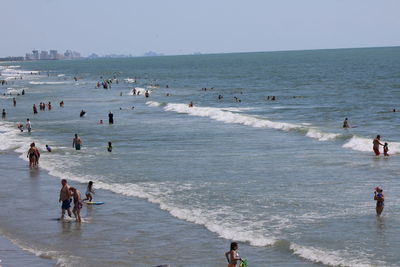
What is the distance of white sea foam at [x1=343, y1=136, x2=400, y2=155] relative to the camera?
→ 33.3 metres

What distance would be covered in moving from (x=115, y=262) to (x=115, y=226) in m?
3.43

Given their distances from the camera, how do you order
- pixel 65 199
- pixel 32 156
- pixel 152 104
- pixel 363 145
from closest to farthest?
pixel 65 199 < pixel 32 156 < pixel 363 145 < pixel 152 104

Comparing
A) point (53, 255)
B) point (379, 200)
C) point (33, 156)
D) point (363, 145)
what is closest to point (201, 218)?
point (53, 255)

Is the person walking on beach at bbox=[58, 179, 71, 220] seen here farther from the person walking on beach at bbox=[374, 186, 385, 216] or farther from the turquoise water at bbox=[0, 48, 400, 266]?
the person walking on beach at bbox=[374, 186, 385, 216]

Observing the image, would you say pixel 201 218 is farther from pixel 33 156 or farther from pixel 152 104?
pixel 152 104

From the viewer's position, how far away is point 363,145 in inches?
1367

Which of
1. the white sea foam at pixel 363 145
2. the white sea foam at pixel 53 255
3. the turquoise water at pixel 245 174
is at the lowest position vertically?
the white sea foam at pixel 53 255

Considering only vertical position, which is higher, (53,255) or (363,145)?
(363,145)

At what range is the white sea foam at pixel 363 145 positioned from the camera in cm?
3328

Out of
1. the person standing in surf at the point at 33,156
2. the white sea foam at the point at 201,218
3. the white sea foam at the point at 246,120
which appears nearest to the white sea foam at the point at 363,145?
the white sea foam at the point at 246,120

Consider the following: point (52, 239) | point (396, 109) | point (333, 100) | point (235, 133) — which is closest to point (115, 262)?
point (52, 239)

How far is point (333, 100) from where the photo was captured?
6581 centimetres

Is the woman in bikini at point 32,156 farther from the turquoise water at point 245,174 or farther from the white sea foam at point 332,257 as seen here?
the white sea foam at point 332,257

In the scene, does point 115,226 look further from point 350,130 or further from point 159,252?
point 350,130
